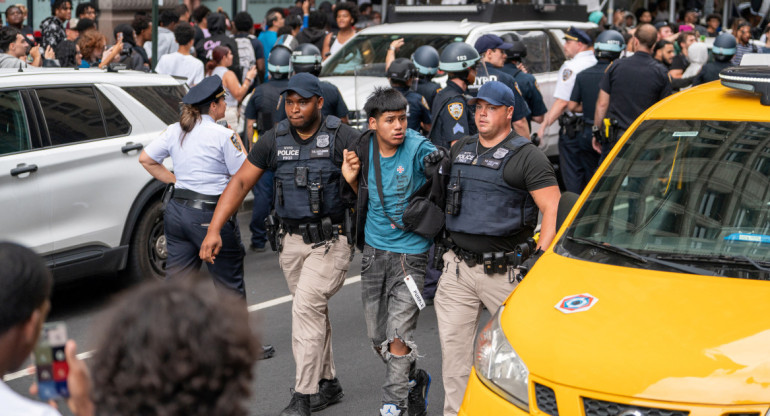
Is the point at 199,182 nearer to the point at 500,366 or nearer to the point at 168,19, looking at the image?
the point at 500,366

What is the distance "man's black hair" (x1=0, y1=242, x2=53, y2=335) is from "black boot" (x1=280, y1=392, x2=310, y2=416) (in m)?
3.06

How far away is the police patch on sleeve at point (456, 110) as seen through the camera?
696 centimetres

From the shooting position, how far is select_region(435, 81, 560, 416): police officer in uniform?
4.77 metres

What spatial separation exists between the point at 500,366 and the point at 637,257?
790 millimetres

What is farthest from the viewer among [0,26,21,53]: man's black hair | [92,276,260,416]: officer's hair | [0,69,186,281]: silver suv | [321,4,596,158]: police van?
[321,4,596,158]: police van

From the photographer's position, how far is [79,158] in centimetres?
679

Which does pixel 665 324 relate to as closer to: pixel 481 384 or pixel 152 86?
pixel 481 384

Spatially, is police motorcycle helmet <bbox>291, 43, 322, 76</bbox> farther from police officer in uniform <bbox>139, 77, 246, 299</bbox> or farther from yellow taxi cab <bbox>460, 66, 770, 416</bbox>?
yellow taxi cab <bbox>460, 66, 770, 416</bbox>

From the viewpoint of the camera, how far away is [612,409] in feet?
10.9

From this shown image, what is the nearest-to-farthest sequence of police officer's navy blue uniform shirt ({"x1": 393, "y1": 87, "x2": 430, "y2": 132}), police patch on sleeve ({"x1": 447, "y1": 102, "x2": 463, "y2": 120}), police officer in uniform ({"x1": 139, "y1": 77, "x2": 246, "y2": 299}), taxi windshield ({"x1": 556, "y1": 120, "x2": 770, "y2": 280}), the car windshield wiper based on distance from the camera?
the car windshield wiper
taxi windshield ({"x1": 556, "y1": 120, "x2": 770, "y2": 280})
police officer in uniform ({"x1": 139, "y1": 77, "x2": 246, "y2": 299})
police patch on sleeve ({"x1": 447, "y1": 102, "x2": 463, "y2": 120})
police officer's navy blue uniform shirt ({"x1": 393, "y1": 87, "x2": 430, "y2": 132})

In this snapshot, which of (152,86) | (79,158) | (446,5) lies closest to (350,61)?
(446,5)

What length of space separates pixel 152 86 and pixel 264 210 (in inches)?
70.1

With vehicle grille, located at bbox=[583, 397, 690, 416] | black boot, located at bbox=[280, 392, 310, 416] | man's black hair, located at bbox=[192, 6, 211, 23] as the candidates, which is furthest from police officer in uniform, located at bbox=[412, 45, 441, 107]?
man's black hair, located at bbox=[192, 6, 211, 23]

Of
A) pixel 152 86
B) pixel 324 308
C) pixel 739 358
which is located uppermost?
pixel 152 86
